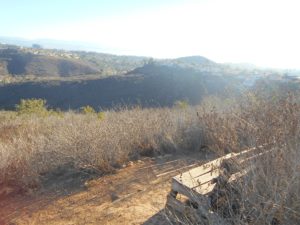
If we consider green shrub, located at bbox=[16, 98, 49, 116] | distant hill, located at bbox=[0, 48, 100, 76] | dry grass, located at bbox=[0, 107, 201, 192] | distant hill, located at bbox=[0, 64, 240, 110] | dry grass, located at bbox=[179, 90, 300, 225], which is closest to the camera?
dry grass, located at bbox=[179, 90, 300, 225]

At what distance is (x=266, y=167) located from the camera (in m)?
2.89

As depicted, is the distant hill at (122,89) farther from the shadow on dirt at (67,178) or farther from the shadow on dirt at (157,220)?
the shadow on dirt at (157,220)

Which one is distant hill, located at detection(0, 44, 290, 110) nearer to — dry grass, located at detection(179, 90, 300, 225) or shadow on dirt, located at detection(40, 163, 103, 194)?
shadow on dirt, located at detection(40, 163, 103, 194)

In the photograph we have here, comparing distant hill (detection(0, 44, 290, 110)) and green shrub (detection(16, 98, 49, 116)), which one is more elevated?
green shrub (detection(16, 98, 49, 116))

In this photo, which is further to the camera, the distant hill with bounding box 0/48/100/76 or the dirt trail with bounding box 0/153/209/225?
the distant hill with bounding box 0/48/100/76

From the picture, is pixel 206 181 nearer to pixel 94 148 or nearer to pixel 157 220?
pixel 157 220

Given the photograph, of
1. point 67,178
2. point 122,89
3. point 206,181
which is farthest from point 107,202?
point 122,89

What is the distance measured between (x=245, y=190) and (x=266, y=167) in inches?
16.9

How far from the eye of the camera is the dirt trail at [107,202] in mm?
4109

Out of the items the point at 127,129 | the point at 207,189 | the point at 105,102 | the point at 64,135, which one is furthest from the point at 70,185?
the point at 105,102

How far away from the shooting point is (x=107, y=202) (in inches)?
177

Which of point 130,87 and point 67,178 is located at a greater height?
point 67,178

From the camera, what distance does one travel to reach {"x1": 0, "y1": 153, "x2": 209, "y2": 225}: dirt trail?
4109mm

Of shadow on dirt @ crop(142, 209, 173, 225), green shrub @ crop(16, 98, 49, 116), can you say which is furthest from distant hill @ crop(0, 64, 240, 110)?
shadow on dirt @ crop(142, 209, 173, 225)
